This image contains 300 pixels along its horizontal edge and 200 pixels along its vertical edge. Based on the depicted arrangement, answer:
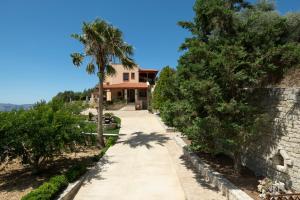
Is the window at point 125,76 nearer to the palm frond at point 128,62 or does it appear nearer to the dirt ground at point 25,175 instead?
the palm frond at point 128,62

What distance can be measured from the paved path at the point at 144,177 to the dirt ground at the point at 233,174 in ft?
3.60

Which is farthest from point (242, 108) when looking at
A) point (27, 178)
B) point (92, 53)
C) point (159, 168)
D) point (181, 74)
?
point (92, 53)

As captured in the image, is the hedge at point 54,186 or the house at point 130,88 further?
the house at point 130,88

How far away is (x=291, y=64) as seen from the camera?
34.2 feet

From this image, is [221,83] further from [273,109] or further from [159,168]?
[159,168]

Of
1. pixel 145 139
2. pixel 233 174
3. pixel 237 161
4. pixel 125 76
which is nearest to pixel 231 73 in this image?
pixel 237 161

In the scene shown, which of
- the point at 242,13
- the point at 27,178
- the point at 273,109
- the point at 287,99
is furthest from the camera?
the point at 242,13

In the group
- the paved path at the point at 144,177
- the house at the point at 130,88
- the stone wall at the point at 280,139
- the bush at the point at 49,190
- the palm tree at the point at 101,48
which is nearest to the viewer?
the bush at the point at 49,190

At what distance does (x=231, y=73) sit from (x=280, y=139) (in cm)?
302

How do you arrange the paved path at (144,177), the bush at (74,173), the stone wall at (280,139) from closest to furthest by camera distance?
1. the stone wall at (280,139)
2. the paved path at (144,177)
3. the bush at (74,173)

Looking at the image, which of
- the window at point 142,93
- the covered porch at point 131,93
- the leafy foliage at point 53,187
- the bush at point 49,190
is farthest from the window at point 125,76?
the bush at point 49,190

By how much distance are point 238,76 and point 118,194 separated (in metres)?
6.30

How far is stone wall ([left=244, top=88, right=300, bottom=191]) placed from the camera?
879cm

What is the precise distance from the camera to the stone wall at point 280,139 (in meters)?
8.79
